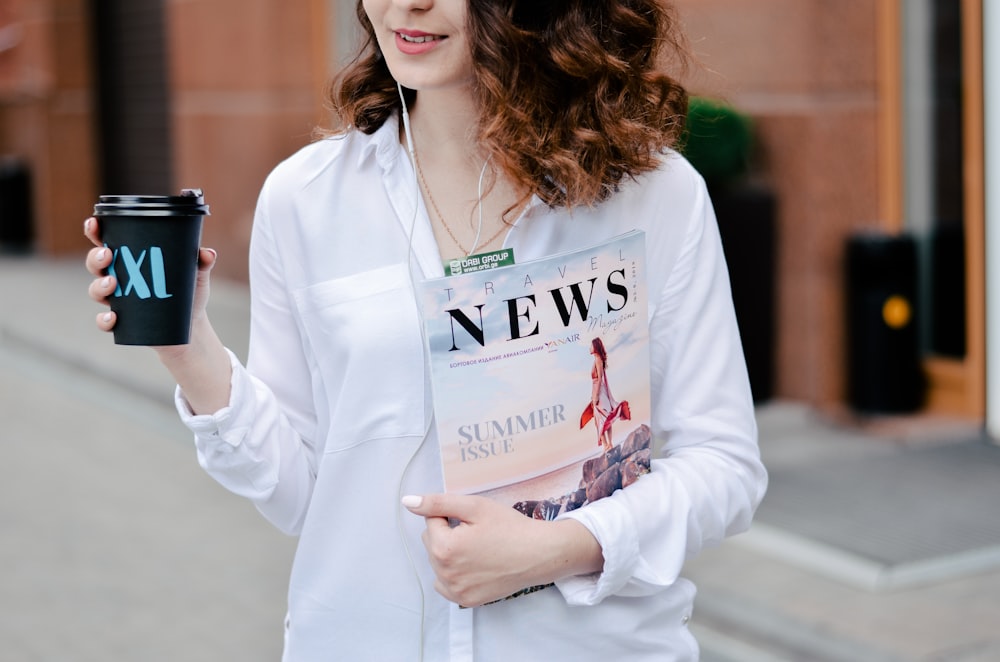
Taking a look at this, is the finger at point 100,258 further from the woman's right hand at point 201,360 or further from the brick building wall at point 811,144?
the brick building wall at point 811,144

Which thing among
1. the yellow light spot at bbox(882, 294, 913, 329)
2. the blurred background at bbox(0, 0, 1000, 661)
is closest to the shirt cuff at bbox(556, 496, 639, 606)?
the blurred background at bbox(0, 0, 1000, 661)

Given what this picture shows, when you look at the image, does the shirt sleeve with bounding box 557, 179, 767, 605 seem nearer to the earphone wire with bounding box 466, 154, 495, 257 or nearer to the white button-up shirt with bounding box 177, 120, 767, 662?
the white button-up shirt with bounding box 177, 120, 767, 662

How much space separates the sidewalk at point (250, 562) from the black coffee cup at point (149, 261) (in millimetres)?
3026

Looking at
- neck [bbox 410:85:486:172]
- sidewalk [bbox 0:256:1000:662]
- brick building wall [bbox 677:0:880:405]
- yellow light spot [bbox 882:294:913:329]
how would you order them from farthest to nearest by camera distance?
brick building wall [bbox 677:0:880:405] → yellow light spot [bbox 882:294:913:329] → sidewalk [bbox 0:256:1000:662] → neck [bbox 410:85:486:172]

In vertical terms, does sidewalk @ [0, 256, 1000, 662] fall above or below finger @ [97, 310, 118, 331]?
below

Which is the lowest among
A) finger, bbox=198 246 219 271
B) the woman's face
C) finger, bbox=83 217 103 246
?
finger, bbox=198 246 219 271

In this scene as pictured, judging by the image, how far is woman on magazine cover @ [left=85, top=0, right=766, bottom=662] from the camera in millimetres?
1770

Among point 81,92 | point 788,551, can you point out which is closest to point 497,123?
point 788,551

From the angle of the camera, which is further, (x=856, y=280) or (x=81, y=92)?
(x=81, y=92)

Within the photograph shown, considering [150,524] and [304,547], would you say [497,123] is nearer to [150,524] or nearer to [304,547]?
[304,547]

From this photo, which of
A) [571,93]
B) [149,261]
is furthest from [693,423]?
[149,261]

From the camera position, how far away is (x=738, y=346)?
6.05 ft

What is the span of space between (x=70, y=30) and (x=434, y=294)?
14980 millimetres

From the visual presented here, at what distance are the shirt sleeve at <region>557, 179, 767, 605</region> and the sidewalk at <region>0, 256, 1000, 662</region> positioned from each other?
2.54 meters
